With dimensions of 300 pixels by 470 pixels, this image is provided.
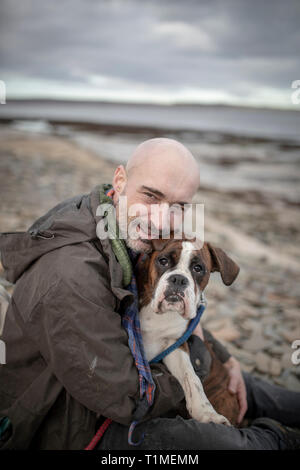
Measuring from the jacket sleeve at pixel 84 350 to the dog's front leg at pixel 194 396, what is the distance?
50cm

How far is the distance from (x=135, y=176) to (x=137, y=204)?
0.25 meters

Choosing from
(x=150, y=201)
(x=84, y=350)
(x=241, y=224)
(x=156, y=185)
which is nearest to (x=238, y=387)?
(x=84, y=350)

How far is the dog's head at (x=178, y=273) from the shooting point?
2.81 meters

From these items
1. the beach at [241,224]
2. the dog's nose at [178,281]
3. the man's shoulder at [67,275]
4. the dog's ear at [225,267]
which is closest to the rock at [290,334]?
the beach at [241,224]

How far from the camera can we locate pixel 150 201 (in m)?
3.14

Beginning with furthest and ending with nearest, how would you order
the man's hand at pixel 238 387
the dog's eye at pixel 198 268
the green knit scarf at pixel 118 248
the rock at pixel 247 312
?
the rock at pixel 247 312 < the man's hand at pixel 238 387 < the dog's eye at pixel 198 268 < the green knit scarf at pixel 118 248

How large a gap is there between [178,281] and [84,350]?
0.91m

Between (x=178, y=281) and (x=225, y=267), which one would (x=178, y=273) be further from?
(x=225, y=267)

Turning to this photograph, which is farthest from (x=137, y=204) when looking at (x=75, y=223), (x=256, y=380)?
(x=256, y=380)

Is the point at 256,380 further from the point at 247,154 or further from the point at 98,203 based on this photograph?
the point at 247,154

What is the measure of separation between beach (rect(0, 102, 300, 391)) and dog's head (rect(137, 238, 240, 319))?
1940mm

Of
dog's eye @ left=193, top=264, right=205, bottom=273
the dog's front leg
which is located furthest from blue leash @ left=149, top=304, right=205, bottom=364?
dog's eye @ left=193, top=264, right=205, bottom=273

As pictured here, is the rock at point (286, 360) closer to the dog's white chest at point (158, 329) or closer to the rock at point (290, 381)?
the rock at point (290, 381)

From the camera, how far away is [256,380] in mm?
3852
